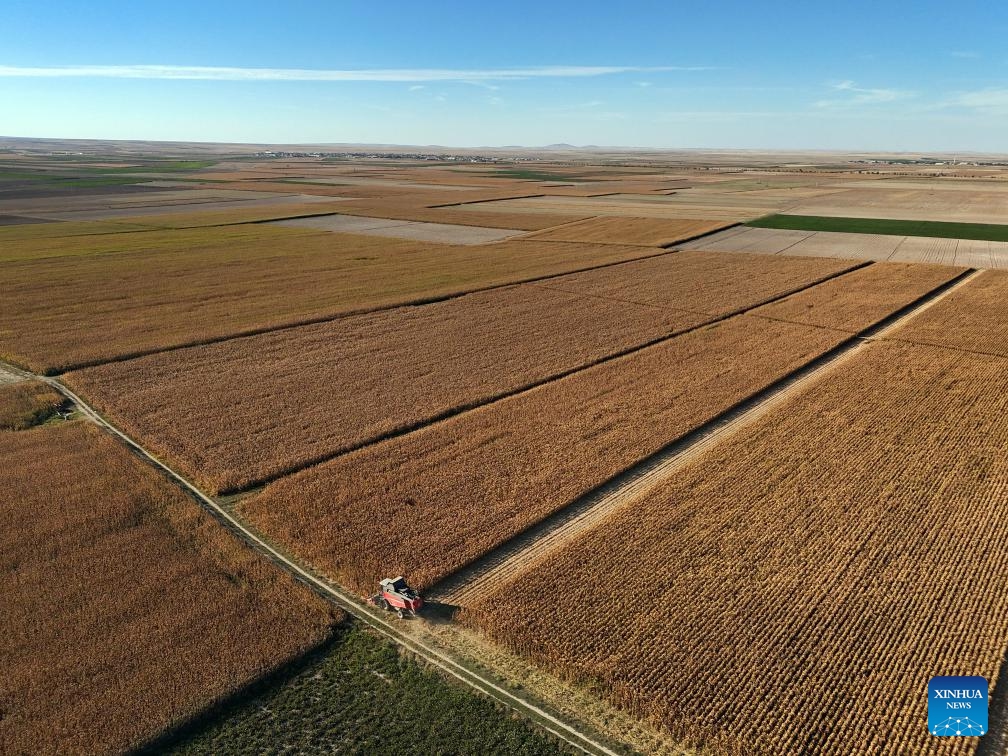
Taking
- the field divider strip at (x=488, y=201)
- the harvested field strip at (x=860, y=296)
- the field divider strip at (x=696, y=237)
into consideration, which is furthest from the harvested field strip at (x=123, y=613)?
the field divider strip at (x=488, y=201)

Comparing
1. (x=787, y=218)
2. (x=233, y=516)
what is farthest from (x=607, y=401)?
(x=787, y=218)

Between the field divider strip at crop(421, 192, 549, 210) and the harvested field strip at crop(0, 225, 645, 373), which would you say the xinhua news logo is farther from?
the field divider strip at crop(421, 192, 549, 210)

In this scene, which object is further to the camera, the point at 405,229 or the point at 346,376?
the point at 405,229

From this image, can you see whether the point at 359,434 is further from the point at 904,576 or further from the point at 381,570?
the point at 904,576

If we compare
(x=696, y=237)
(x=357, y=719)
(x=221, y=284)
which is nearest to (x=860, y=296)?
(x=696, y=237)

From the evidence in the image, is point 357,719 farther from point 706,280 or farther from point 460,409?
point 706,280

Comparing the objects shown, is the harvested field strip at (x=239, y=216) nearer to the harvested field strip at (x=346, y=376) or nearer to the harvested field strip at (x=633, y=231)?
the harvested field strip at (x=633, y=231)
